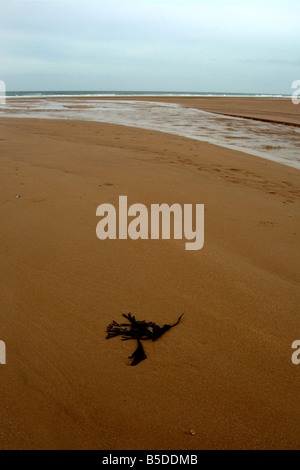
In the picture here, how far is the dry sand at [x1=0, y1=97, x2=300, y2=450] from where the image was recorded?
1.23m

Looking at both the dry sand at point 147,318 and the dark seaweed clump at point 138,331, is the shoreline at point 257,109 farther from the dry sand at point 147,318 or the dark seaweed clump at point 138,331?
the dark seaweed clump at point 138,331

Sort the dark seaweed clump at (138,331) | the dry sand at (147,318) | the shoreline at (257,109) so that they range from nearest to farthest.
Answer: the dry sand at (147,318) → the dark seaweed clump at (138,331) → the shoreline at (257,109)

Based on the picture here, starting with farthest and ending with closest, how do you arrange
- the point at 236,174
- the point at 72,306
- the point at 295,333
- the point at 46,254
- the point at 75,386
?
the point at 236,174
the point at 46,254
the point at 72,306
the point at 295,333
the point at 75,386

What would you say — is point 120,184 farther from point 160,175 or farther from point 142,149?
point 142,149

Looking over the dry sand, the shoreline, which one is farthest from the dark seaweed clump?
the shoreline

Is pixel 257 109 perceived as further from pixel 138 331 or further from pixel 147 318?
pixel 138 331

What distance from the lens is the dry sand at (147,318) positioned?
1.23 m

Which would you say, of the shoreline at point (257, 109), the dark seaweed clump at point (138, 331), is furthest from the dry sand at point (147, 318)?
the shoreline at point (257, 109)

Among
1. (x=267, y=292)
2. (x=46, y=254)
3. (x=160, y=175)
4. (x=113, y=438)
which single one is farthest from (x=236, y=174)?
(x=113, y=438)

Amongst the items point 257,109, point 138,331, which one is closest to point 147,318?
point 138,331

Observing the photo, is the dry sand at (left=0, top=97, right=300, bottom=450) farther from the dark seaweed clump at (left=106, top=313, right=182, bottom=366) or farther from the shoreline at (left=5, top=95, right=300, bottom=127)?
the shoreline at (left=5, top=95, right=300, bottom=127)

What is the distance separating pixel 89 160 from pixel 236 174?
87.4 inches

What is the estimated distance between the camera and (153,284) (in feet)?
6.46

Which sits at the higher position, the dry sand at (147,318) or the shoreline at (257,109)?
the shoreline at (257,109)
